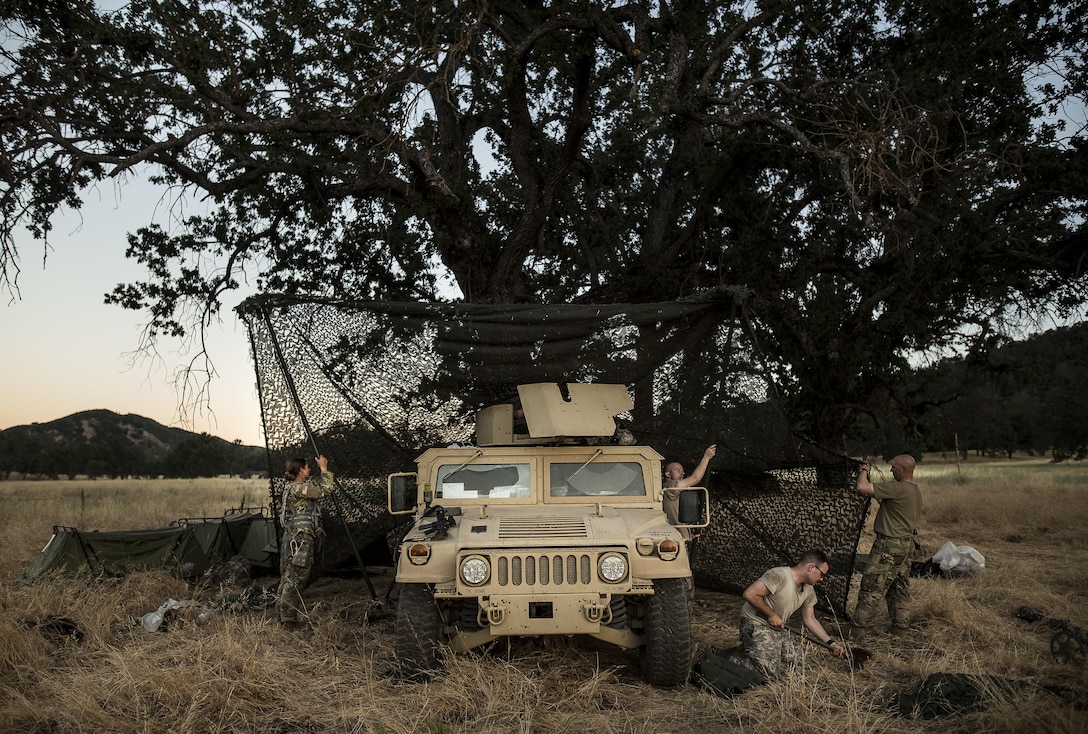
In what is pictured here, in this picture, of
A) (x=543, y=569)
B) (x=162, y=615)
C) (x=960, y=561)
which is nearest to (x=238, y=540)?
(x=162, y=615)

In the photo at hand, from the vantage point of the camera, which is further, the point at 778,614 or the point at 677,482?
the point at 677,482

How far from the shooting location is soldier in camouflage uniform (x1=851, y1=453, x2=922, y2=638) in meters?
7.02

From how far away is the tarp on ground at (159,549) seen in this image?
361 inches

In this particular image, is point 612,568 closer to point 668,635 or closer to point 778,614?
point 668,635

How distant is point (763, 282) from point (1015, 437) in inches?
1663

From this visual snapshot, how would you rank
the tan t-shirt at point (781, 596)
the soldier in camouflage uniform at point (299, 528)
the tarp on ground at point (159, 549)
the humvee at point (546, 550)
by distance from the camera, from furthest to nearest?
1. the tarp on ground at point (159, 549)
2. the soldier in camouflage uniform at point (299, 528)
3. the tan t-shirt at point (781, 596)
4. the humvee at point (546, 550)

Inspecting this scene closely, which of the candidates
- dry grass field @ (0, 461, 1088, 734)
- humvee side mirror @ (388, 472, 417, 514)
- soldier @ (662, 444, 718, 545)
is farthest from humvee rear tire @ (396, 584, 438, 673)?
soldier @ (662, 444, 718, 545)

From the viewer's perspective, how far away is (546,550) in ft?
18.0

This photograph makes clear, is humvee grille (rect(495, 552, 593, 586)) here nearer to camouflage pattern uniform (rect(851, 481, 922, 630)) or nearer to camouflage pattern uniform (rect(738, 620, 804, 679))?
camouflage pattern uniform (rect(738, 620, 804, 679))

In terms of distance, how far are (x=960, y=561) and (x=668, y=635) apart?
5.29 metres

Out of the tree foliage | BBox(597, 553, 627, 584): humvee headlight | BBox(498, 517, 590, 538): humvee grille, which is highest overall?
the tree foliage

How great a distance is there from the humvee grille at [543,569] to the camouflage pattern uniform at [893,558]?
9.56 ft

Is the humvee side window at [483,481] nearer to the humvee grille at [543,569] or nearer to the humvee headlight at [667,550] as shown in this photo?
the humvee grille at [543,569]

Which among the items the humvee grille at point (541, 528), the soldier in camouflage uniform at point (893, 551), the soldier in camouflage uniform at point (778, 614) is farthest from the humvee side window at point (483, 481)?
the soldier in camouflage uniform at point (893, 551)
